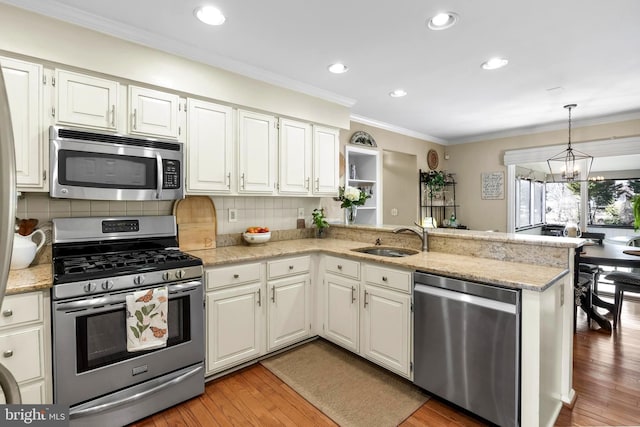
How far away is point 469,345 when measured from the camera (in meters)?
1.97

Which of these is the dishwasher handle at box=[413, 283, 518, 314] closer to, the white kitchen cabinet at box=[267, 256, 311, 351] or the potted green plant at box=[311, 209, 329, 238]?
the white kitchen cabinet at box=[267, 256, 311, 351]

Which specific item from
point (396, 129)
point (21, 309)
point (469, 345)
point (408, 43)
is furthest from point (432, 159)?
point (21, 309)

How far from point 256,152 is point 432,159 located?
12.6ft

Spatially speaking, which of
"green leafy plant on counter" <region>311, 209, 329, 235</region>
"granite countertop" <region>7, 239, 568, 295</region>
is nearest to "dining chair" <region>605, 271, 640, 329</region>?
"granite countertop" <region>7, 239, 568, 295</region>

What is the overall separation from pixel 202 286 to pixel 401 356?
1.45 metres

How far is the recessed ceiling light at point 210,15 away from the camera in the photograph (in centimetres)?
208

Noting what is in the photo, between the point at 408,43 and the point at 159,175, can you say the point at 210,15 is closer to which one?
the point at 159,175

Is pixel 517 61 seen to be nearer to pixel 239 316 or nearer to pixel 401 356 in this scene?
pixel 401 356

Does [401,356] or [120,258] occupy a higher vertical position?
[120,258]

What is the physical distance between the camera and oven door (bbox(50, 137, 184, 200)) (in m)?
2.06

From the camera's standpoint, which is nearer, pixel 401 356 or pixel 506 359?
pixel 506 359

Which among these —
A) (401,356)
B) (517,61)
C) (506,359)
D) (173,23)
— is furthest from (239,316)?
(517,61)

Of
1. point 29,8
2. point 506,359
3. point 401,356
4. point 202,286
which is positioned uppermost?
point 29,8

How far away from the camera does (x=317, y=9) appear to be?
82.0 inches
